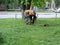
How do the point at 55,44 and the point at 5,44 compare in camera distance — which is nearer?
the point at 5,44

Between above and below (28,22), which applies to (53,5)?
below

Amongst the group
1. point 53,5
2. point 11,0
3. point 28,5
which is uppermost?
point 28,5

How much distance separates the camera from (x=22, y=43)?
359 inches

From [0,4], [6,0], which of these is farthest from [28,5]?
[0,4]

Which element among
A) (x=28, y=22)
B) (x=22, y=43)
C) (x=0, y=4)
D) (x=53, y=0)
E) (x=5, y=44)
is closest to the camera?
(x=5, y=44)

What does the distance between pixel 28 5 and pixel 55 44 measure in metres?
12.3

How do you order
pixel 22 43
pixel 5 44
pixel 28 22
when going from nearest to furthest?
pixel 5 44, pixel 22 43, pixel 28 22

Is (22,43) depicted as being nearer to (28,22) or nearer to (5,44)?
(5,44)

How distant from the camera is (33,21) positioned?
18.8 metres

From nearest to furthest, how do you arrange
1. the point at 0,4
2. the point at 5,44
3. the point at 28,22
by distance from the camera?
the point at 5,44
the point at 28,22
the point at 0,4

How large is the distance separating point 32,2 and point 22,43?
35.1 ft

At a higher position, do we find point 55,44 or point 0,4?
point 55,44

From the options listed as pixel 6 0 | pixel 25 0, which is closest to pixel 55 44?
pixel 25 0

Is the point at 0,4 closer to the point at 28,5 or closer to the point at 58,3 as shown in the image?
the point at 58,3
